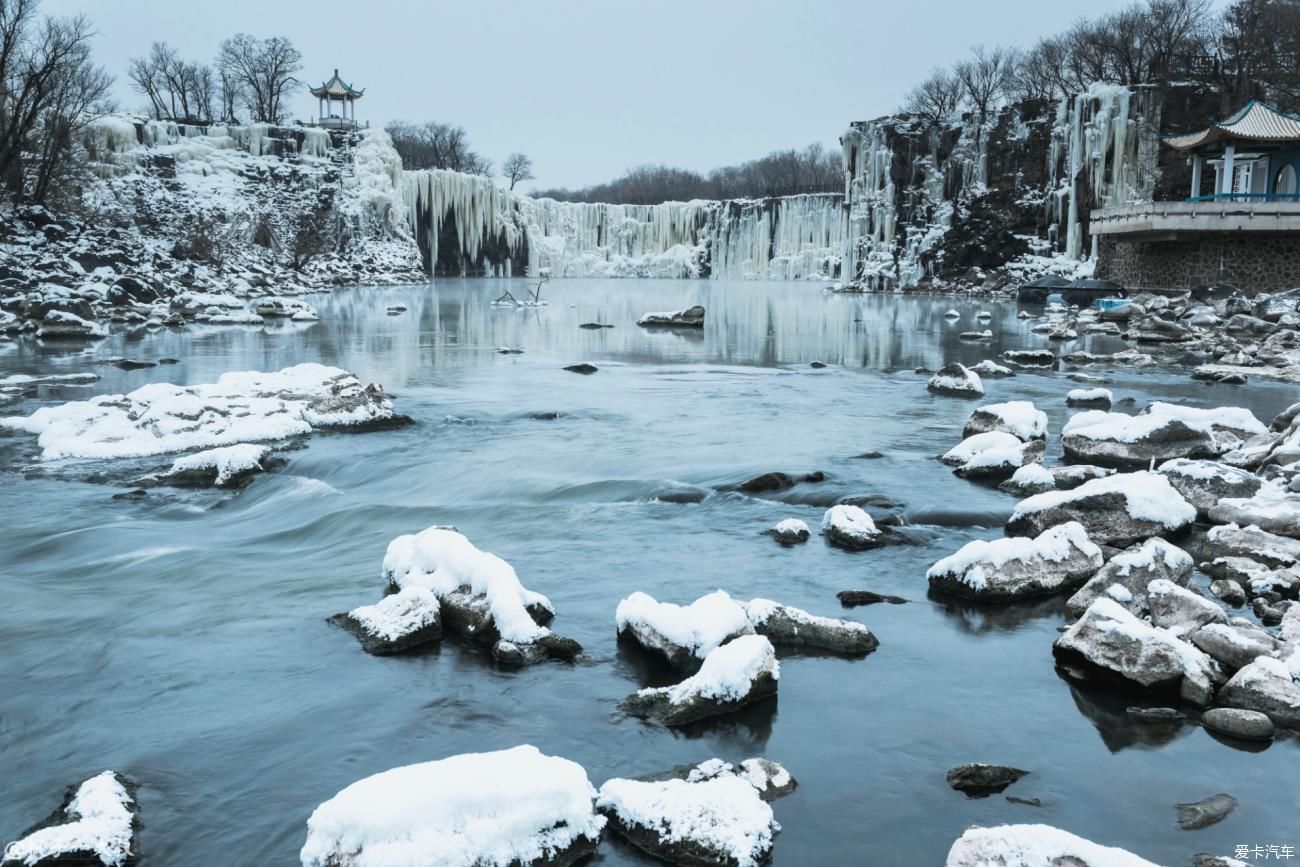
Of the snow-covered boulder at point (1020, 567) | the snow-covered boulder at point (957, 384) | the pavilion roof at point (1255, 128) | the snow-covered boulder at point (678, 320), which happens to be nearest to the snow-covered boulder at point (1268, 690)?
the snow-covered boulder at point (1020, 567)

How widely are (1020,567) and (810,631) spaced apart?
1.49 m

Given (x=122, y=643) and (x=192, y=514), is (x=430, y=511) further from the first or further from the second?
(x=122, y=643)

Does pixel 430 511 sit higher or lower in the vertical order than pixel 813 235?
lower

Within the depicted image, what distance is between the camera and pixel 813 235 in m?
79.2

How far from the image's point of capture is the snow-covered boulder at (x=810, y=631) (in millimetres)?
5203

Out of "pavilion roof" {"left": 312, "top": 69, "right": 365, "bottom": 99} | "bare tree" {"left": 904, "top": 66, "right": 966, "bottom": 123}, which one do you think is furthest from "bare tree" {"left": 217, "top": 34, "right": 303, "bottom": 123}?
"bare tree" {"left": 904, "top": 66, "right": 966, "bottom": 123}

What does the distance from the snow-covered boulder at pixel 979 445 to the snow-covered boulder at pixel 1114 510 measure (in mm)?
2181

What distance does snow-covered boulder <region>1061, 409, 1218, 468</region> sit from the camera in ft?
29.9

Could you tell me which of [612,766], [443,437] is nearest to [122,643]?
[612,766]

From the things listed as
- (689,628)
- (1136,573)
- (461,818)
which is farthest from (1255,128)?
(461,818)

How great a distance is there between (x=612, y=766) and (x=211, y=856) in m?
1.46

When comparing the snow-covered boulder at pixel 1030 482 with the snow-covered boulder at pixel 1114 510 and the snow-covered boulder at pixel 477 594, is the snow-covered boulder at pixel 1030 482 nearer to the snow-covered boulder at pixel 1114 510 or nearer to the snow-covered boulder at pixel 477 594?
the snow-covered boulder at pixel 1114 510

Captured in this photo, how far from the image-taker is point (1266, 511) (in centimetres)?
661

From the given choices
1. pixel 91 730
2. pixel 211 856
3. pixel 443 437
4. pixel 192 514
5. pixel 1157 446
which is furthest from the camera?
pixel 443 437
